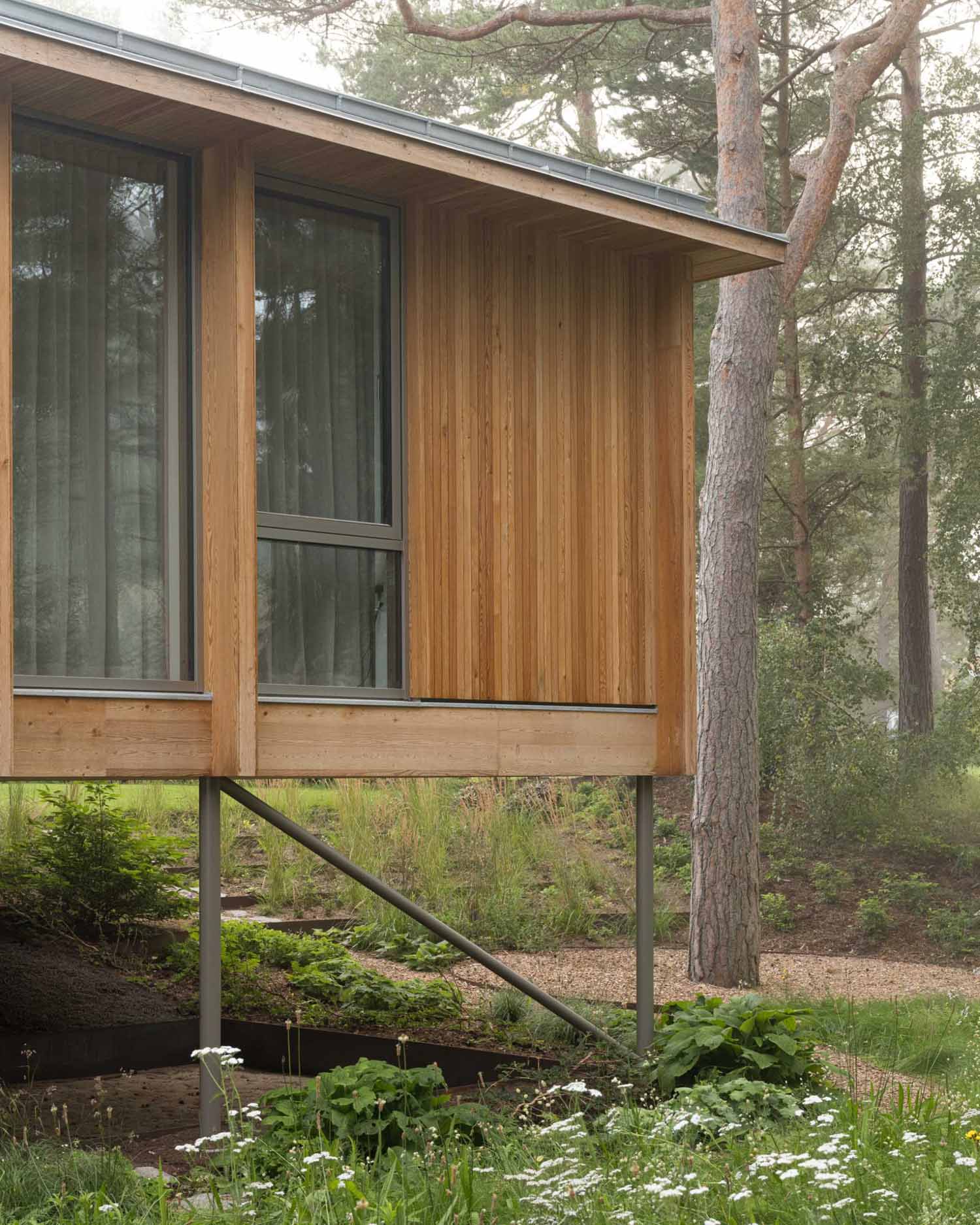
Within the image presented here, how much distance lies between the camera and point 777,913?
13.0 metres

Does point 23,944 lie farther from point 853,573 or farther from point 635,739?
point 853,573

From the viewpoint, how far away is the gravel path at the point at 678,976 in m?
9.06

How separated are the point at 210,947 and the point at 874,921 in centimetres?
892

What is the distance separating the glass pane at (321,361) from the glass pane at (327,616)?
17 centimetres

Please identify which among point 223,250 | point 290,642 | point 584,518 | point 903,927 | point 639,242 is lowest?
point 903,927

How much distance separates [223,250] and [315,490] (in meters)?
0.96

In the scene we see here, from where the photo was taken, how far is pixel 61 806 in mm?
9109

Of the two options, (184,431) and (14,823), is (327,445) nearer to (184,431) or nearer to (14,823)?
(184,431)

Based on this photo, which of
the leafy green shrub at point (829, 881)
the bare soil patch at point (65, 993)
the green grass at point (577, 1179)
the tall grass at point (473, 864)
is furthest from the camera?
the leafy green shrub at point (829, 881)

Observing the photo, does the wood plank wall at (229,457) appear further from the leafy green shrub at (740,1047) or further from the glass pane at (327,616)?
the leafy green shrub at (740,1047)

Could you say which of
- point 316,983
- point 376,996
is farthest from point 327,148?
point 316,983

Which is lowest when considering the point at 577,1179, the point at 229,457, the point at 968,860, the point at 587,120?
the point at 968,860

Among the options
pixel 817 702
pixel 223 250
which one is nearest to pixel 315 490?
pixel 223 250

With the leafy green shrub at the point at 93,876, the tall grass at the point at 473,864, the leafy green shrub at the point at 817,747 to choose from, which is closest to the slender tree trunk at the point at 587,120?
the leafy green shrub at the point at 817,747
